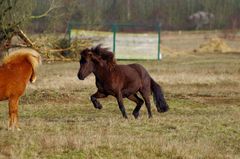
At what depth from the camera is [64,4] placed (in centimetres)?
2580

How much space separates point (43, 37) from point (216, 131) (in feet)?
44.5

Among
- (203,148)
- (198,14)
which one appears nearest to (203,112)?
(203,148)

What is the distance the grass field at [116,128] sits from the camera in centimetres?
948

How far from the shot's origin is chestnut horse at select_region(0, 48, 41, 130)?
1130 cm

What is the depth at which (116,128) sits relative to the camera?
1241cm

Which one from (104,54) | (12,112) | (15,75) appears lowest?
(12,112)

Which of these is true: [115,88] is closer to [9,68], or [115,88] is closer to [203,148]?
[9,68]

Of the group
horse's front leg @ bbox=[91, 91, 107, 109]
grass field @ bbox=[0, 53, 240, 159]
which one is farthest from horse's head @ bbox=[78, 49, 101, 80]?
grass field @ bbox=[0, 53, 240, 159]

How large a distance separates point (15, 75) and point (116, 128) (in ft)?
7.87

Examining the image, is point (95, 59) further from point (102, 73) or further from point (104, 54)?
point (102, 73)

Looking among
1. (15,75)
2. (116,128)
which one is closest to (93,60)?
(116,128)

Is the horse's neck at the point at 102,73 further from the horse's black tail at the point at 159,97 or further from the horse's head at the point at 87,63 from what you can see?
the horse's black tail at the point at 159,97

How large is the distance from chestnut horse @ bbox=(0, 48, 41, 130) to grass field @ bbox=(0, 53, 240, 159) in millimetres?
488

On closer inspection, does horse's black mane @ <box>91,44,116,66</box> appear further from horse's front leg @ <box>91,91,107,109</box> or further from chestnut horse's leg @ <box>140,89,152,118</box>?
chestnut horse's leg @ <box>140,89,152,118</box>
